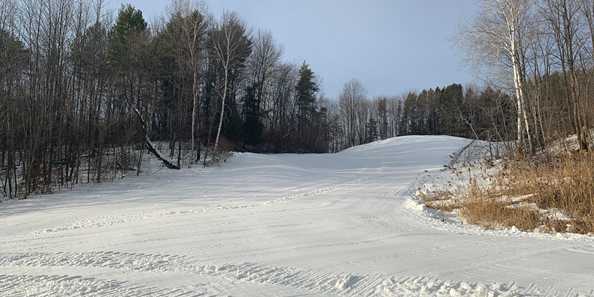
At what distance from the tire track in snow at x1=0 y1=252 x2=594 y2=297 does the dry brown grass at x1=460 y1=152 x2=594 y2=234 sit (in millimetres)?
4217

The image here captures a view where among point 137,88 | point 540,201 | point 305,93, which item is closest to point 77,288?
point 540,201

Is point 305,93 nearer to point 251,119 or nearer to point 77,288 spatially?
point 251,119

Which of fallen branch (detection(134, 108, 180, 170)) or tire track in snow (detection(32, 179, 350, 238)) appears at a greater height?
fallen branch (detection(134, 108, 180, 170))

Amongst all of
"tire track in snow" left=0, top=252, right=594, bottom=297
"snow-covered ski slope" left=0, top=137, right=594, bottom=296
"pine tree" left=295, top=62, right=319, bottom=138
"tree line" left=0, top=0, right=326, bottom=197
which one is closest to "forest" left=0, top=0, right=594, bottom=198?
"tree line" left=0, top=0, right=326, bottom=197

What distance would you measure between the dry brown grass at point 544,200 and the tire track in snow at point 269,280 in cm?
422

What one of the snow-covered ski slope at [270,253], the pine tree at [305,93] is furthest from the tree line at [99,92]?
the pine tree at [305,93]

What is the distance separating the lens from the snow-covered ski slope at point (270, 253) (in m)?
4.23

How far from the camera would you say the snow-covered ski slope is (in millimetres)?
4230

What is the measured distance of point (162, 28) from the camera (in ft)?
92.6

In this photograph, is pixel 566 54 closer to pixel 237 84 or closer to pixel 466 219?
pixel 466 219

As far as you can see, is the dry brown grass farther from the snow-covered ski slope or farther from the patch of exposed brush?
the snow-covered ski slope

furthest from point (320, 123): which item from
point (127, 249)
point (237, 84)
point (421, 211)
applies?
point (127, 249)

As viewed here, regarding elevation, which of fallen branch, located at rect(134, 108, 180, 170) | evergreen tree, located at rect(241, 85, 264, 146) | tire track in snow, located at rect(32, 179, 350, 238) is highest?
evergreen tree, located at rect(241, 85, 264, 146)

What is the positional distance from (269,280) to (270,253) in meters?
1.30
